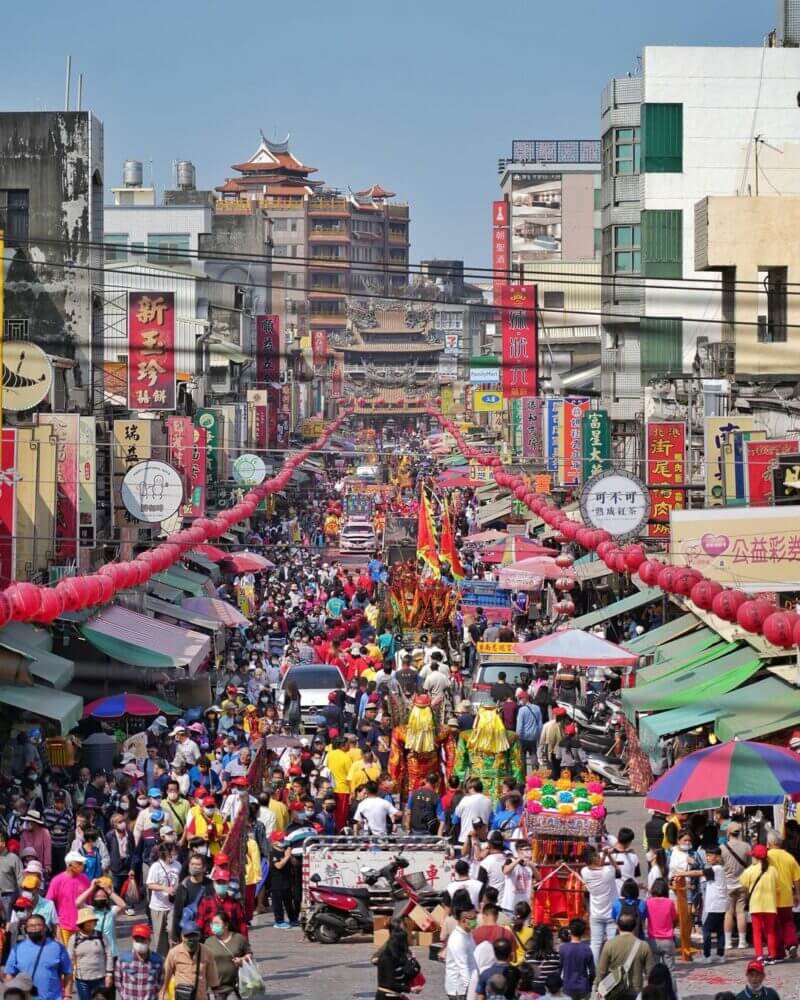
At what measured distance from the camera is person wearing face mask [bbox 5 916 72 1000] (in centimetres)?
1205

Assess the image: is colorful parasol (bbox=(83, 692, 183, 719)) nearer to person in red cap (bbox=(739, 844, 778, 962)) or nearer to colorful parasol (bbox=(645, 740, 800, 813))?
colorful parasol (bbox=(645, 740, 800, 813))

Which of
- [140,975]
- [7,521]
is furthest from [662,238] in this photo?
[140,975]

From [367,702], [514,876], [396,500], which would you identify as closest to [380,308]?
[396,500]

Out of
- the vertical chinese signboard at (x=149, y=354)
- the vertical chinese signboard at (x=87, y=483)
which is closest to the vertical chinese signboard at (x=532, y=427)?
the vertical chinese signboard at (x=149, y=354)

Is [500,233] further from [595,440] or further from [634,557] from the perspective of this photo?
[634,557]

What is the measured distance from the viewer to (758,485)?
94.0 ft

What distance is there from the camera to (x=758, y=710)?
19.4m

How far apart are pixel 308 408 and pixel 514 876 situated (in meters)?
120

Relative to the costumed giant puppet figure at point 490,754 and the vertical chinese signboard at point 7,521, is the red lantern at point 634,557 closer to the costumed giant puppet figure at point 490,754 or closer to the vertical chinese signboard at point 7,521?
the costumed giant puppet figure at point 490,754

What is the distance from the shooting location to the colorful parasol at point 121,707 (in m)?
23.8

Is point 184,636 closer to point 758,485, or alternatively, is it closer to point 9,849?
point 758,485

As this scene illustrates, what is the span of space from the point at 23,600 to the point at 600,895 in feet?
27.5

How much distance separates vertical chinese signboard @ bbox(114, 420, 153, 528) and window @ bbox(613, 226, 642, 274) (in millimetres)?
25377

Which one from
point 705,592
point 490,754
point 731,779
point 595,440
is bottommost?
point 490,754
